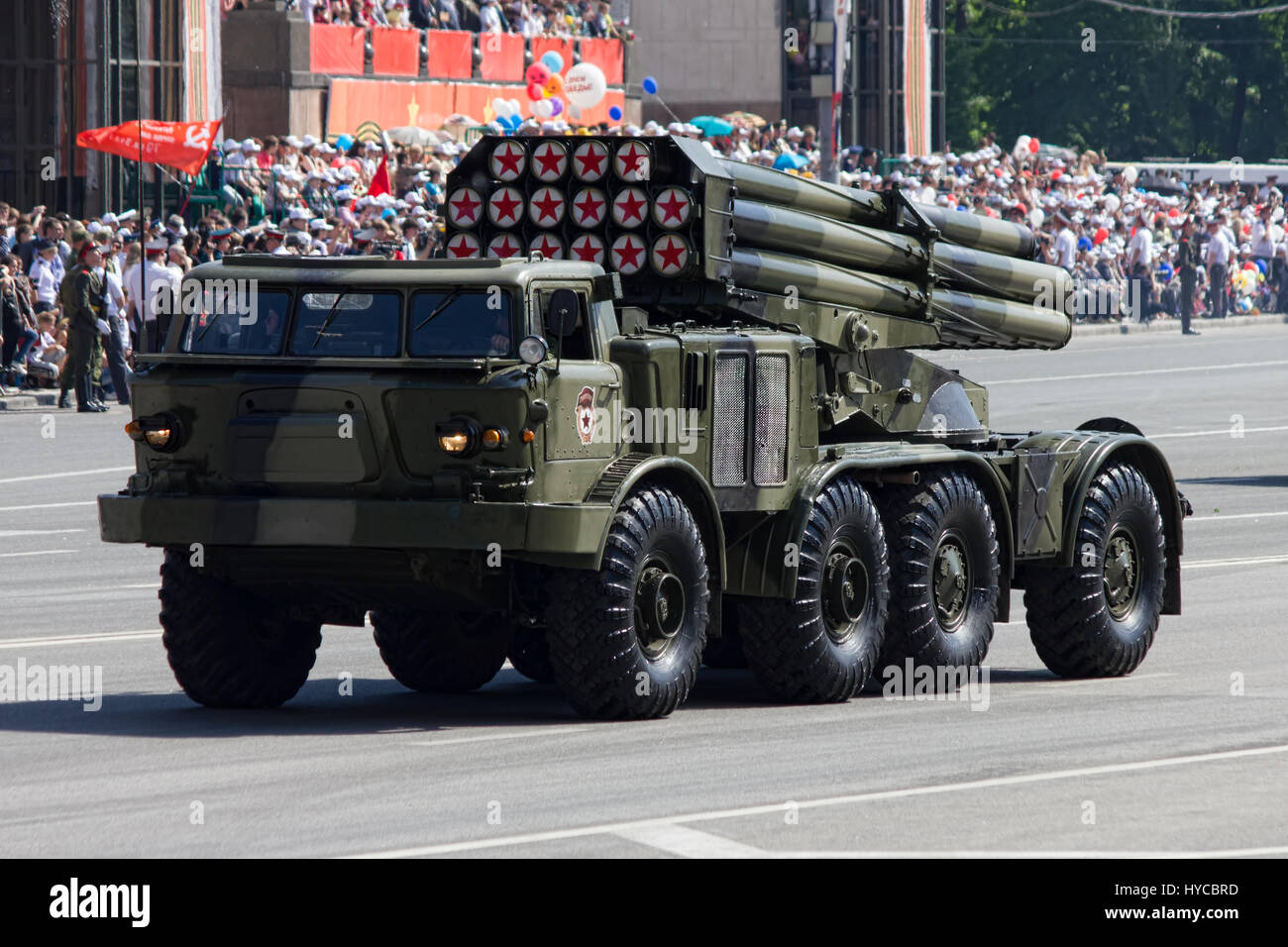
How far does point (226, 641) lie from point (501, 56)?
43543mm

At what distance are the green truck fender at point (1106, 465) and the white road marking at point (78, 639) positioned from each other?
16.4 feet

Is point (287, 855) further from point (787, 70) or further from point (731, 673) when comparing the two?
point (787, 70)

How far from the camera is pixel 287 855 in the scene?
27.4 ft

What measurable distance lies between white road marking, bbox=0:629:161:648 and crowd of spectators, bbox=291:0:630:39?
3620cm

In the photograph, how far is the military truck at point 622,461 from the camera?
10812mm

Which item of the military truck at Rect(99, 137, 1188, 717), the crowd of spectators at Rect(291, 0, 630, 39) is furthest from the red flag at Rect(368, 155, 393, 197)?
the military truck at Rect(99, 137, 1188, 717)

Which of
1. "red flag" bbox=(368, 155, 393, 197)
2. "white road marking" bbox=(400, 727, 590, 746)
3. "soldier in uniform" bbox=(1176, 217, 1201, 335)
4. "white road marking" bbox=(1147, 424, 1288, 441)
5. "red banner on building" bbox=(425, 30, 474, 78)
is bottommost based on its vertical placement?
"white road marking" bbox=(400, 727, 590, 746)

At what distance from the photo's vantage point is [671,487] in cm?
1145

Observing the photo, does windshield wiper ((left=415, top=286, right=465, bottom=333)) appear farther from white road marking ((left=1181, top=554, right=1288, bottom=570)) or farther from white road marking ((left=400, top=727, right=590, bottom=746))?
white road marking ((left=1181, top=554, right=1288, bottom=570))

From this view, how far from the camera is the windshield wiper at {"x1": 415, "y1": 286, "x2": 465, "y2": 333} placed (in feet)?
Answer: 36.1

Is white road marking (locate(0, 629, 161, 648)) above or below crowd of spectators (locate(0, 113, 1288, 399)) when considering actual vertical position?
below

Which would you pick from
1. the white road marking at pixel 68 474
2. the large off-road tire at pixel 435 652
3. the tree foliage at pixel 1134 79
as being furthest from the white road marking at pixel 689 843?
the tree foliage at pixel 1134 79

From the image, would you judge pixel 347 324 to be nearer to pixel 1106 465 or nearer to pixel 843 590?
pixel 843 590

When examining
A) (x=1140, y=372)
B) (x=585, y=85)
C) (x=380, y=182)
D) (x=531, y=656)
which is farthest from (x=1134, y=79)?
(x=531, y=656)
